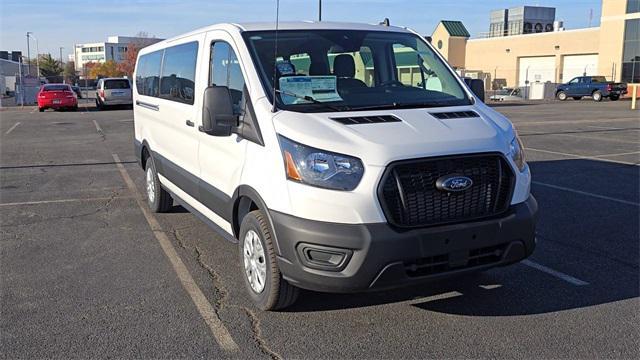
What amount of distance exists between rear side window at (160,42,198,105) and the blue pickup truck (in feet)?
140

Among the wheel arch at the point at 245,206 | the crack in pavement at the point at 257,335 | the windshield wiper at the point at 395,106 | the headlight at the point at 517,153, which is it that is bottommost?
the crack in pavement at the point at 257,335

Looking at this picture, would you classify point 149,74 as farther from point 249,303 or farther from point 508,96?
point 508,96

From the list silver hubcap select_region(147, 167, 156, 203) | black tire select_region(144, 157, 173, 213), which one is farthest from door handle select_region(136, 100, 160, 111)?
silver hubcap select_region(147, 167, 156, 203)

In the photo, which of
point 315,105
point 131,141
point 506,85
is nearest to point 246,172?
point 315,105

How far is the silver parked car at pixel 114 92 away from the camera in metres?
30.0

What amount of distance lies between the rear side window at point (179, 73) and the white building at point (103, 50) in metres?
149

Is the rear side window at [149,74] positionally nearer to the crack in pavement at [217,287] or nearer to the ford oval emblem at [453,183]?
the crack in pavement at [217,287]

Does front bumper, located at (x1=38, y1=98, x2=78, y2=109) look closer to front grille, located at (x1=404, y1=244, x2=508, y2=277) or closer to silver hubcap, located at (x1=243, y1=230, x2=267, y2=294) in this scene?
silver hubcap, located at (x1=243, y1=230, x2=267, y2=294)

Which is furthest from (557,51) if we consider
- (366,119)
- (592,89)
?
(366,119)

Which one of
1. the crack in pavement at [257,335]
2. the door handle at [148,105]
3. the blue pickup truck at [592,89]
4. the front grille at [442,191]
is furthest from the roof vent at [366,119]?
the blue pickup truck at [592,89]

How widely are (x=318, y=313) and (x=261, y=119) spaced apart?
145cm

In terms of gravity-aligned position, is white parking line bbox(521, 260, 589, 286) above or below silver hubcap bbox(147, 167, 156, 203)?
below

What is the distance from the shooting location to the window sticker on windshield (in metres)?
4.45

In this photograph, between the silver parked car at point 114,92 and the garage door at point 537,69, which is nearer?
the silver parked car at point 114,92
